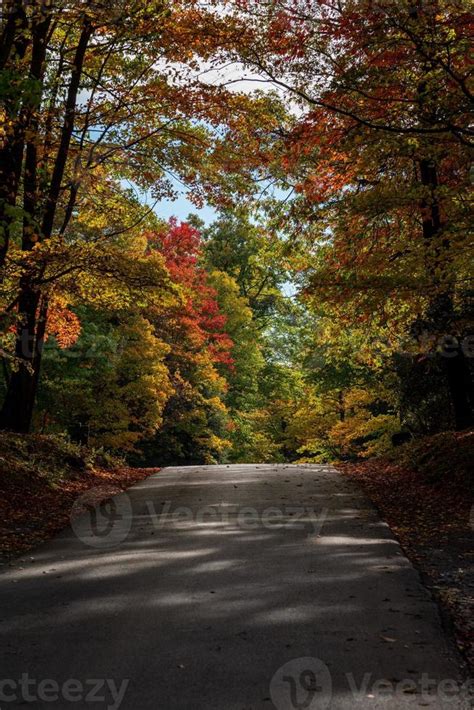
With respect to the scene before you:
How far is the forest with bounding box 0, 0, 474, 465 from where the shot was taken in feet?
32.0

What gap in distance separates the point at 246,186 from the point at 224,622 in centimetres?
1150

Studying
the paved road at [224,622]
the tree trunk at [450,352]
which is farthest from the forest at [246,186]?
the paved road at [224,622]

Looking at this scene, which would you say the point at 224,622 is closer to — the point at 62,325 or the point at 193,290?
the point at 62,325

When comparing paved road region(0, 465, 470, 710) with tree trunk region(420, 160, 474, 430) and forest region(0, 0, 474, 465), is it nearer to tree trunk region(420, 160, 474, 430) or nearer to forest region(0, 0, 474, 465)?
forest region(0, 0, 474, 465)

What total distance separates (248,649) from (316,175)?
1066cm

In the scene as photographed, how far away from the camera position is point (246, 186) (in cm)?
1530

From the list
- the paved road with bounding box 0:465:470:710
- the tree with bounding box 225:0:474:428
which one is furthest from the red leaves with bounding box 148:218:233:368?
the paved road with bounding box 0:465:470:710

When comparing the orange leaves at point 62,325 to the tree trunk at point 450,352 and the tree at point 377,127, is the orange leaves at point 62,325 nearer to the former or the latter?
the tree at point 377,127

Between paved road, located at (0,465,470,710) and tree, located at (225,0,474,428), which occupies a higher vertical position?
tree, located at (225,0,474,428)

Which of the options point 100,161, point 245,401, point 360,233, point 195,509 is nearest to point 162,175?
point 100,161

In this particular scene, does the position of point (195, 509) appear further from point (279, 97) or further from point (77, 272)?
point (279, 97)

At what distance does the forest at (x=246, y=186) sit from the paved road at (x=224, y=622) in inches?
155

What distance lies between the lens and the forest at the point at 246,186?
32.0ft

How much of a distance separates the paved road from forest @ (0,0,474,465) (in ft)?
12.9
